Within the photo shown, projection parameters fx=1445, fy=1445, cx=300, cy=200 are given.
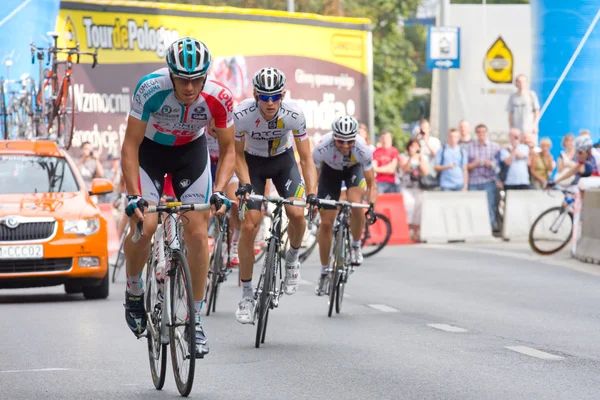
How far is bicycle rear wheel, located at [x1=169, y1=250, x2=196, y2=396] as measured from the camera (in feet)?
26.2

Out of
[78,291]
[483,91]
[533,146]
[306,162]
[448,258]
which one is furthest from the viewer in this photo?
[483,91]

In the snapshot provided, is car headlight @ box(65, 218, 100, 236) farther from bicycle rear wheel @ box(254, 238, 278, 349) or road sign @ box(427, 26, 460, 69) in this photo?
road sign @ box(427, 26, 460, 69)

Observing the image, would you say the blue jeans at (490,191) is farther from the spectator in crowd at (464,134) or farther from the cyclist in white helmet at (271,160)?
the cyclist in white helmet at (271,160)

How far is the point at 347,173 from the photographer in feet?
51.2

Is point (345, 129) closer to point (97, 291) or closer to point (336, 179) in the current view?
point (336, 179)

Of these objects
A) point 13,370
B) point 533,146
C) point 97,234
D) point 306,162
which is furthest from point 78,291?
point 533,146

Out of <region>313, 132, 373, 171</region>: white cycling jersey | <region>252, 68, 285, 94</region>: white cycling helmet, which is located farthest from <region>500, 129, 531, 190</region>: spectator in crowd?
<region>252, 68, 285, 94</region>: white cycling helmet

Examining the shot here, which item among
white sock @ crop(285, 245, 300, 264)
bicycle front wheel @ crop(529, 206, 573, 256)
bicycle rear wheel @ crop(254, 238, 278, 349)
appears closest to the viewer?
bicycle rear wheel @ crop(254, 238, 278, 349)

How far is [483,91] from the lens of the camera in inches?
1134

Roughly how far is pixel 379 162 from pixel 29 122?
244 inches

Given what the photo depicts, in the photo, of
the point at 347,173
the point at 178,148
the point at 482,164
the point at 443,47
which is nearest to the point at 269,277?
the point at 178,148

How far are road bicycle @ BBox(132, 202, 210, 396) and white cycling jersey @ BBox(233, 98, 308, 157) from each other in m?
3.35

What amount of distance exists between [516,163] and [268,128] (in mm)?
14190

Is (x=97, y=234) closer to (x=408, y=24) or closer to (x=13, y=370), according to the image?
(x=13, y=370)
